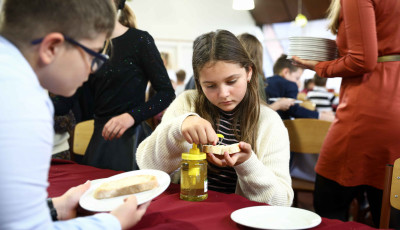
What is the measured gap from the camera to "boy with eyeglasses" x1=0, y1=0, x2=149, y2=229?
0.58 metres

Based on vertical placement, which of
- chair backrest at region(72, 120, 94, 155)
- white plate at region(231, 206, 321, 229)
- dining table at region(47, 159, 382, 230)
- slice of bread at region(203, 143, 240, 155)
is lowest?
chair backrest at region(72, 120, 94, 155)

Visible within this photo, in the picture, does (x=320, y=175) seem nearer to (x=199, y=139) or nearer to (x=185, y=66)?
(x=199, y=139)

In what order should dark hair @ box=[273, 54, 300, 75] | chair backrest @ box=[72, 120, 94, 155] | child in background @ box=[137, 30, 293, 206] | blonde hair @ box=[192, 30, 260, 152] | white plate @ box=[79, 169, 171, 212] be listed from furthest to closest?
dark hair @ box=[273, 54, 300, 75]
chair backrest @ box=[72, 120, 94, 155]
blonde hair @ box=[192, 30, 260, 152]
child in background @ box=[137, 30, 293, 206]
white plate @ box=[79, 169, 171, 212]

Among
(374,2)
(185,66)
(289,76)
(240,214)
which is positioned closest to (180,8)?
(185,66)

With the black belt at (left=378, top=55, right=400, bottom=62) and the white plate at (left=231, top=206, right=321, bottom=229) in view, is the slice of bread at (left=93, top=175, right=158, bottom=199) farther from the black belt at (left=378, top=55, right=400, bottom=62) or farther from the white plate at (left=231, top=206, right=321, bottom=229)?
the black belt at (left=378, top=55, right=400, bottom=62)

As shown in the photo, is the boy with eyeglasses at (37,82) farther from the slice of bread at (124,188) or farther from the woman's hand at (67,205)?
the woman's hand at (67,205)

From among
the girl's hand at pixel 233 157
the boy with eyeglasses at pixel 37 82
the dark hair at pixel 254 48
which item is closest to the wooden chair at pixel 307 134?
the dark hair at pixel 254 48

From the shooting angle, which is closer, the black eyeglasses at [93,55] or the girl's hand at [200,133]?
the black eyeglasses at [93,55]

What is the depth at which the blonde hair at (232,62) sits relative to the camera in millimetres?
1469

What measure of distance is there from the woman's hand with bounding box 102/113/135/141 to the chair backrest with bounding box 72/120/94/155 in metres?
0.77

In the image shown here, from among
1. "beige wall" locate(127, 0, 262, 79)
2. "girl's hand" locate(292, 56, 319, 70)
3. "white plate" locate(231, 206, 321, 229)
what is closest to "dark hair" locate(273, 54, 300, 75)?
"girl's hand" locate(292, 56, 319, 70)

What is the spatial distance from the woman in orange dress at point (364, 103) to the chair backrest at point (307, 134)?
75cm

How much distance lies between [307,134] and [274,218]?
5.64 feet

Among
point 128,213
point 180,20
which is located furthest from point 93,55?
point 180,20
